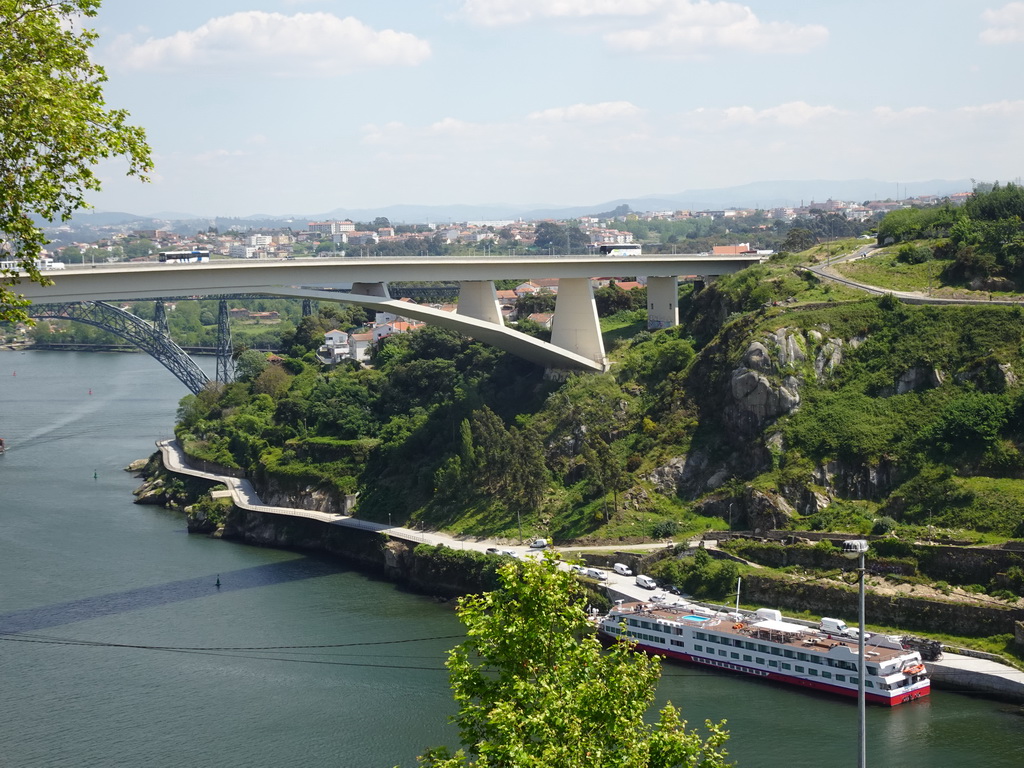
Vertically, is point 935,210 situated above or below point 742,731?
above

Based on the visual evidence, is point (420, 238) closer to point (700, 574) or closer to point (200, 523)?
point (200, 523)

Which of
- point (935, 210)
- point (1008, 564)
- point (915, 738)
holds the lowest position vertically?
point (915, 738)

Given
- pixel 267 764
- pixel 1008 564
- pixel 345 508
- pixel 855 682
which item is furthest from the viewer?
pixel 345 508

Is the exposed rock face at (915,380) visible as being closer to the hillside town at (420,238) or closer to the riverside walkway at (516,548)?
the riverside walkway at (516,548)

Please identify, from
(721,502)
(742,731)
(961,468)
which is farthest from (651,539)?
(742,731)

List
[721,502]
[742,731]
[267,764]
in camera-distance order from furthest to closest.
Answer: [721,502] < [742,731] < [267,764]

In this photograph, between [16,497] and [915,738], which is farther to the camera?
[16,497]

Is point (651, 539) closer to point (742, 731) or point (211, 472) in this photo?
point (742, 731)
